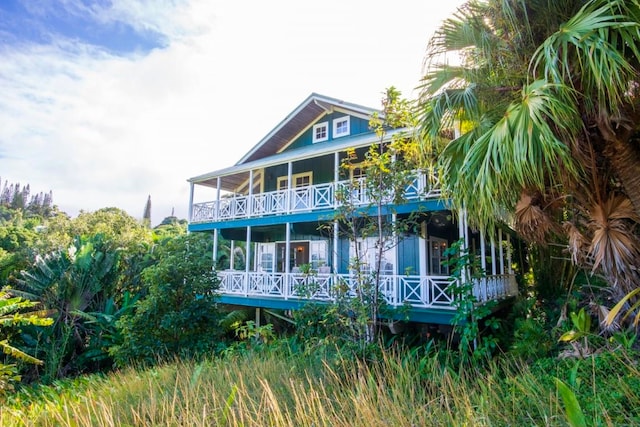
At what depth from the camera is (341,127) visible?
14898 millimetres

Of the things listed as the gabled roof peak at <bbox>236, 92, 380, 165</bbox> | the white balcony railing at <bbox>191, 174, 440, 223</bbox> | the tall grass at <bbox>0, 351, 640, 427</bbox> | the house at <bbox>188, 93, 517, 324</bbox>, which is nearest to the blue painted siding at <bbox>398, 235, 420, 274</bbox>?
the house at <bbox>188, 93, 517, 324</bbox>

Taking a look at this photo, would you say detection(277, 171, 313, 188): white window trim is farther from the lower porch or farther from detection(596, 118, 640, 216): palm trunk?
detection(596, 118, 640, 216): palm trunk

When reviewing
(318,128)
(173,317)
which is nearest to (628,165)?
(173,317)

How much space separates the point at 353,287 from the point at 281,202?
18.3ft

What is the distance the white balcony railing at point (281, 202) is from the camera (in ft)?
33.0

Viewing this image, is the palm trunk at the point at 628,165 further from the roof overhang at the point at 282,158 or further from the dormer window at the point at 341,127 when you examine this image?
the dormer window at the point at 341,127

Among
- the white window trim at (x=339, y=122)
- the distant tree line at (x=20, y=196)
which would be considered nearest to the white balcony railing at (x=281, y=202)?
the white window trim at (x=339, y=122)

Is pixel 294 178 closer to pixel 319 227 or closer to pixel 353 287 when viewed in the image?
pixel 319 227

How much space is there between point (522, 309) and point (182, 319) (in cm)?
869

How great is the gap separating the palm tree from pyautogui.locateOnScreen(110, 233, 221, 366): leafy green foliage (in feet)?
20.3

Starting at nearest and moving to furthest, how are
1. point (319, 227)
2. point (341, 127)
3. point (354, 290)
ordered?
Answer: point (354, 290), point (319, 227), point (341, 127)

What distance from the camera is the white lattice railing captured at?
8359mm

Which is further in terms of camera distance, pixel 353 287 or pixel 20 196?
pixel 20 196

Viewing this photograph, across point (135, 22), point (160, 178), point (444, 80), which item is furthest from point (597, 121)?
point (160, 178)
